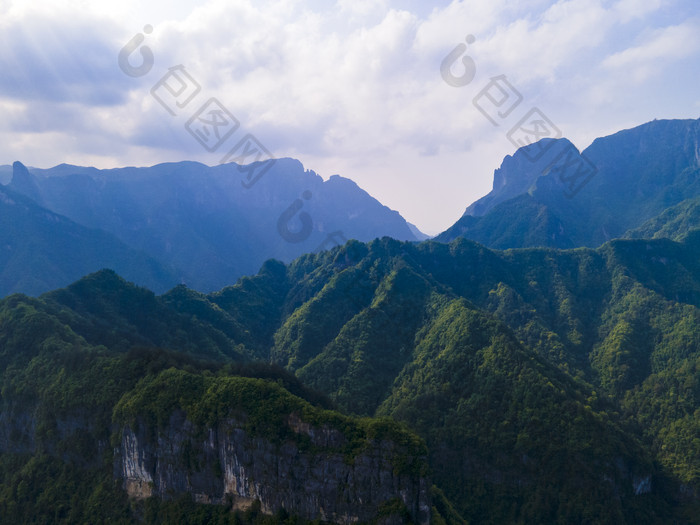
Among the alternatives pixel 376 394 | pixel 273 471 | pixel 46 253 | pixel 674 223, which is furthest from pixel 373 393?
pixel 46 253

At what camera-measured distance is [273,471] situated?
43.9 meters

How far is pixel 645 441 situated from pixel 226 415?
2652 inches

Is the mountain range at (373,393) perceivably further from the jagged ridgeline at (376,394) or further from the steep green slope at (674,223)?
the steep green slope at (674,223)

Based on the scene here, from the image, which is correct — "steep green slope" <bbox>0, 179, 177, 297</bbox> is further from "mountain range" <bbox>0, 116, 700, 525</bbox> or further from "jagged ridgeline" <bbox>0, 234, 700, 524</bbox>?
"jagged ridgeline" <bbox>0, 234, 700, 524</bbox>

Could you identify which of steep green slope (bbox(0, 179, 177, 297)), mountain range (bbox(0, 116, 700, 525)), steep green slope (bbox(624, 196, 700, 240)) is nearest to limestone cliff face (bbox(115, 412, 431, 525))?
mountain range (bbox(0, 116, 700, 525))

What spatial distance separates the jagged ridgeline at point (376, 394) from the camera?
44.3 metres

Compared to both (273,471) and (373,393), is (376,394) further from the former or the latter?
(273,471)

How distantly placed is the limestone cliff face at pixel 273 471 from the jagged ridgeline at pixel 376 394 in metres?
0.17

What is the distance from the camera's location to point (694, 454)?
71562 mm

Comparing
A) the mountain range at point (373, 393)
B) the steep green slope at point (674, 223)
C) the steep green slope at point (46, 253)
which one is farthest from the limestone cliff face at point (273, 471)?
the steep green slope at point (674, 223)

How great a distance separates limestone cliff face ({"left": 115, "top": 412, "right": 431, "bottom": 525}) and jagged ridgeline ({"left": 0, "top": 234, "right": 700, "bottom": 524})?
0.56ft

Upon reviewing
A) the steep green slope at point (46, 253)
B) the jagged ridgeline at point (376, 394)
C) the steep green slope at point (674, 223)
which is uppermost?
the steep green slope at point (46, 253)

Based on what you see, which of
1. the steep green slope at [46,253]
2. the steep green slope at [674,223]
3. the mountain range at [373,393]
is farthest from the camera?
the steep green slope at [46,253]

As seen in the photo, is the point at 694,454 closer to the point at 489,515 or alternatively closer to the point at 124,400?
the point at 489,515
